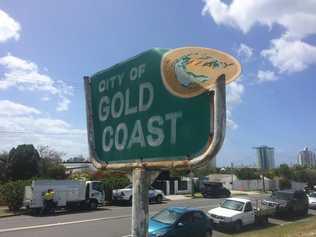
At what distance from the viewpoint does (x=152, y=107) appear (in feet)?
9.26

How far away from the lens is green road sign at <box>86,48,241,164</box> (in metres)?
2.47

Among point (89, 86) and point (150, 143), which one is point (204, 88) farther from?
point (89, 86)

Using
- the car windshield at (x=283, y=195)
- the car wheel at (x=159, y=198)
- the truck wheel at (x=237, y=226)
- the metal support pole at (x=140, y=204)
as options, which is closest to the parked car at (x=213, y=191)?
the car wheel at (x=159, y=198)

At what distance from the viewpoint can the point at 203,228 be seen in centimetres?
1908

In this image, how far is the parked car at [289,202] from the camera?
105 ft

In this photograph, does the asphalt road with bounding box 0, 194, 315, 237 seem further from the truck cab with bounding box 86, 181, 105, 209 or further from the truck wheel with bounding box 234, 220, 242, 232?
the truck cab with bounding box 86, 181, 105, 209

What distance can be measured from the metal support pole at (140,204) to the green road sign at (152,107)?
0.42ft

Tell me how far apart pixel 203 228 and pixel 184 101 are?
56.6 ft

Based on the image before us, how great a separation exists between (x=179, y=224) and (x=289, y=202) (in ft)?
55.9

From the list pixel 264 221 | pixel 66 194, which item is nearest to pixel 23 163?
pixel 66 194

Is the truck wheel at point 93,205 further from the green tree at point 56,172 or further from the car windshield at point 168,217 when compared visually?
the car windshield at point 168,217

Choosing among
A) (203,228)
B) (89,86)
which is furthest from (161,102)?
(203,228)

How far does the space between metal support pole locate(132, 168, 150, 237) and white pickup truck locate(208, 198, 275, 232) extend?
22.3 m

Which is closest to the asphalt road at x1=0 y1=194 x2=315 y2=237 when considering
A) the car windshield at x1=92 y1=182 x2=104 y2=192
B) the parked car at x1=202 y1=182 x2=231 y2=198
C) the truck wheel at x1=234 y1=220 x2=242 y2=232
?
the truck wheel at x1=234 y1=220 x2=242 y2=232
